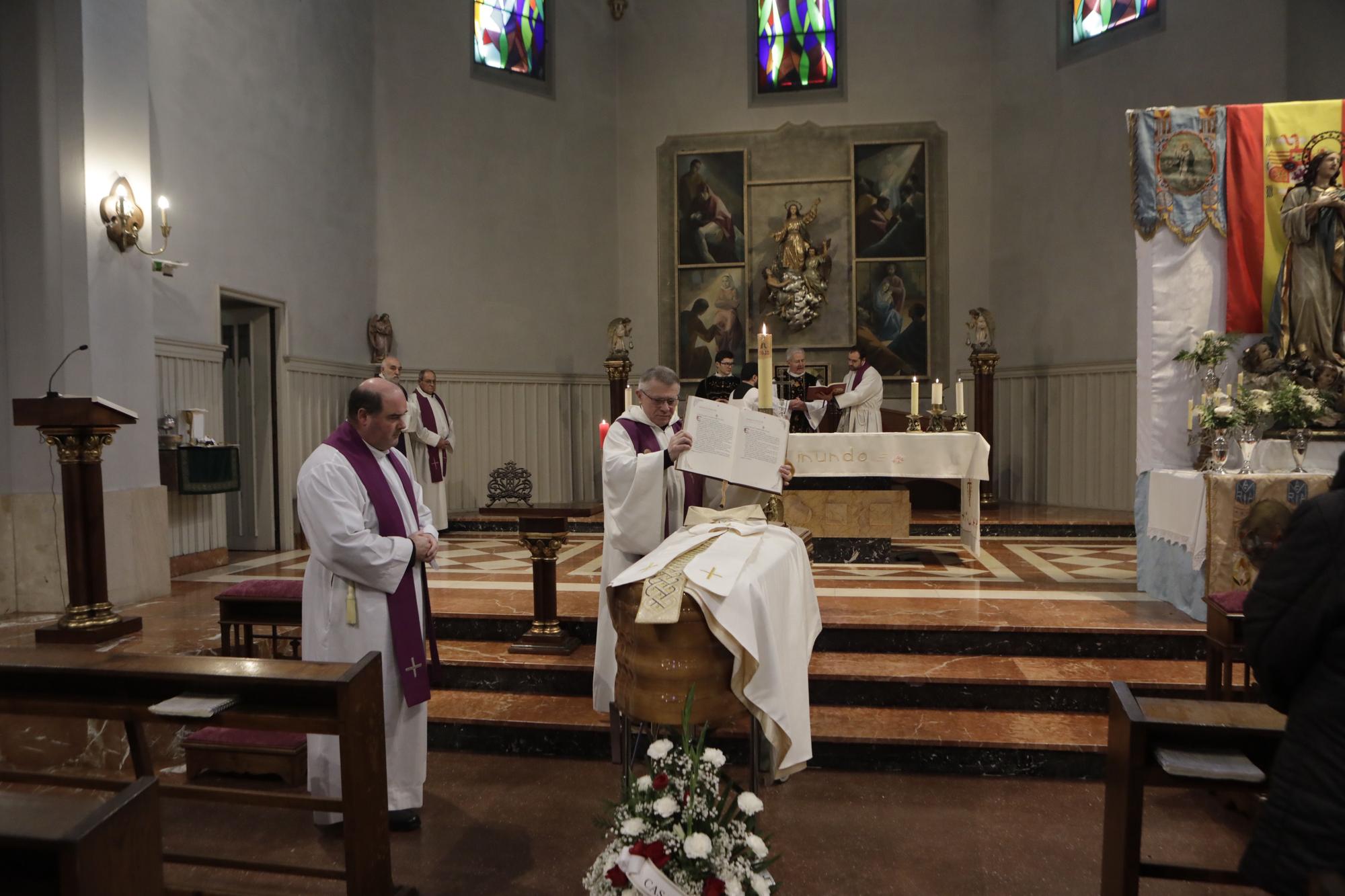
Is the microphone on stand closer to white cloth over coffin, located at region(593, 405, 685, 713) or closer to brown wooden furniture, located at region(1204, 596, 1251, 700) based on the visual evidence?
white cloth over coffin, located at region(593, 405, 685, 713)

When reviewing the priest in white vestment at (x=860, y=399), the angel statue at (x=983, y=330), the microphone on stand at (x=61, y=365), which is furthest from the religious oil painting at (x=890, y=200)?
the microphone on stand at (x=61, y=365)

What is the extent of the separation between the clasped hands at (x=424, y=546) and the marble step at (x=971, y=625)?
1953mm

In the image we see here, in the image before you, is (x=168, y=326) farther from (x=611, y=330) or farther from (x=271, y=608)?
(x=611, y=330)

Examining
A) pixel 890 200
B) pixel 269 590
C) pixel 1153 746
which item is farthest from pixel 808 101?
pixel 1153 746

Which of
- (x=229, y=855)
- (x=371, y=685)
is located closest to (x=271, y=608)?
(x=229, y=855)

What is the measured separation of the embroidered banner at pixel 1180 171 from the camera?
248 inches

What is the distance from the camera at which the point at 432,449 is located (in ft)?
33.9

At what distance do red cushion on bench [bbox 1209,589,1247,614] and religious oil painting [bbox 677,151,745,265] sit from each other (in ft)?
34.0

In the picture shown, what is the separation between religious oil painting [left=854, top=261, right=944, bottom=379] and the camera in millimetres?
13180

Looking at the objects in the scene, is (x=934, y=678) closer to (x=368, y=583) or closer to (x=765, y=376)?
(x=765, y=376)

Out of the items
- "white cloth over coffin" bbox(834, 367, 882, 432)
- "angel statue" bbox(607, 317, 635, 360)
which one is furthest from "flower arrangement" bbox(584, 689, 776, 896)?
"angel statue" bbox(607, 317, 635, 360)

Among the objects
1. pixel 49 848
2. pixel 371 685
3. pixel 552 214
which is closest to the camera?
pixel 49 848

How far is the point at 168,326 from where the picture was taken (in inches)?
311

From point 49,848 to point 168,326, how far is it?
298 inches
